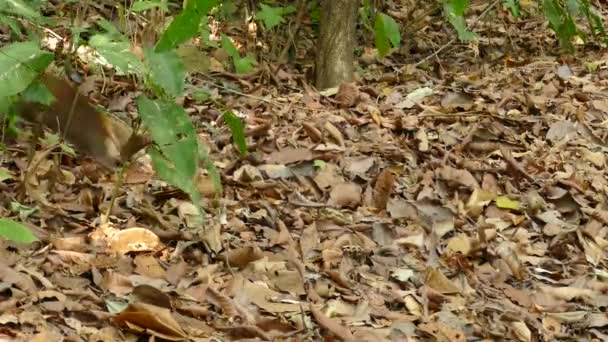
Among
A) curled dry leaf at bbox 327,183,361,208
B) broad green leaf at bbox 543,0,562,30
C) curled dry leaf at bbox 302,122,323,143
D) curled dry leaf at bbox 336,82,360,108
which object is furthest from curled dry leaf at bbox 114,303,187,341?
broad green leaf at bbox 543,0,562,30

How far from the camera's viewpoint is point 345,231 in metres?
3.18

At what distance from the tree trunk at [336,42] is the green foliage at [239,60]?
355 mm

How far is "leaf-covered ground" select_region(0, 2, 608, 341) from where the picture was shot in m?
2.58

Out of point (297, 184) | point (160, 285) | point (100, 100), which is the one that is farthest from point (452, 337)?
point (100, 100)

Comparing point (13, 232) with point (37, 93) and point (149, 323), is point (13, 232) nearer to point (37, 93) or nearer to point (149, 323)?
point (149, 323)

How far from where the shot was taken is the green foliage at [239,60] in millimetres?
4469

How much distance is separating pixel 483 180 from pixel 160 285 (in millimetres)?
1488

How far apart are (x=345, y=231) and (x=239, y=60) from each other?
5.60 ft

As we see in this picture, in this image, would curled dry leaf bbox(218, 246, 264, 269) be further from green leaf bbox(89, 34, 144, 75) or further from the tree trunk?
the tree trunk

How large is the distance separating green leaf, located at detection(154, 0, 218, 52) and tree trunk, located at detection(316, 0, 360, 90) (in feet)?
8.04

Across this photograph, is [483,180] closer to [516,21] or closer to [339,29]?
[339,29]

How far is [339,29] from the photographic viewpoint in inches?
189

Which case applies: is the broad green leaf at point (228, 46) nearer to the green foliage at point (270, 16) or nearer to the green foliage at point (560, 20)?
the green foliage at point (270, 16)

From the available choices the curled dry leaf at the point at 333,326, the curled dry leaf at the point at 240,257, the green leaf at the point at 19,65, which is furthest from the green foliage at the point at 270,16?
the curled dry leaf at the point at 333,326
